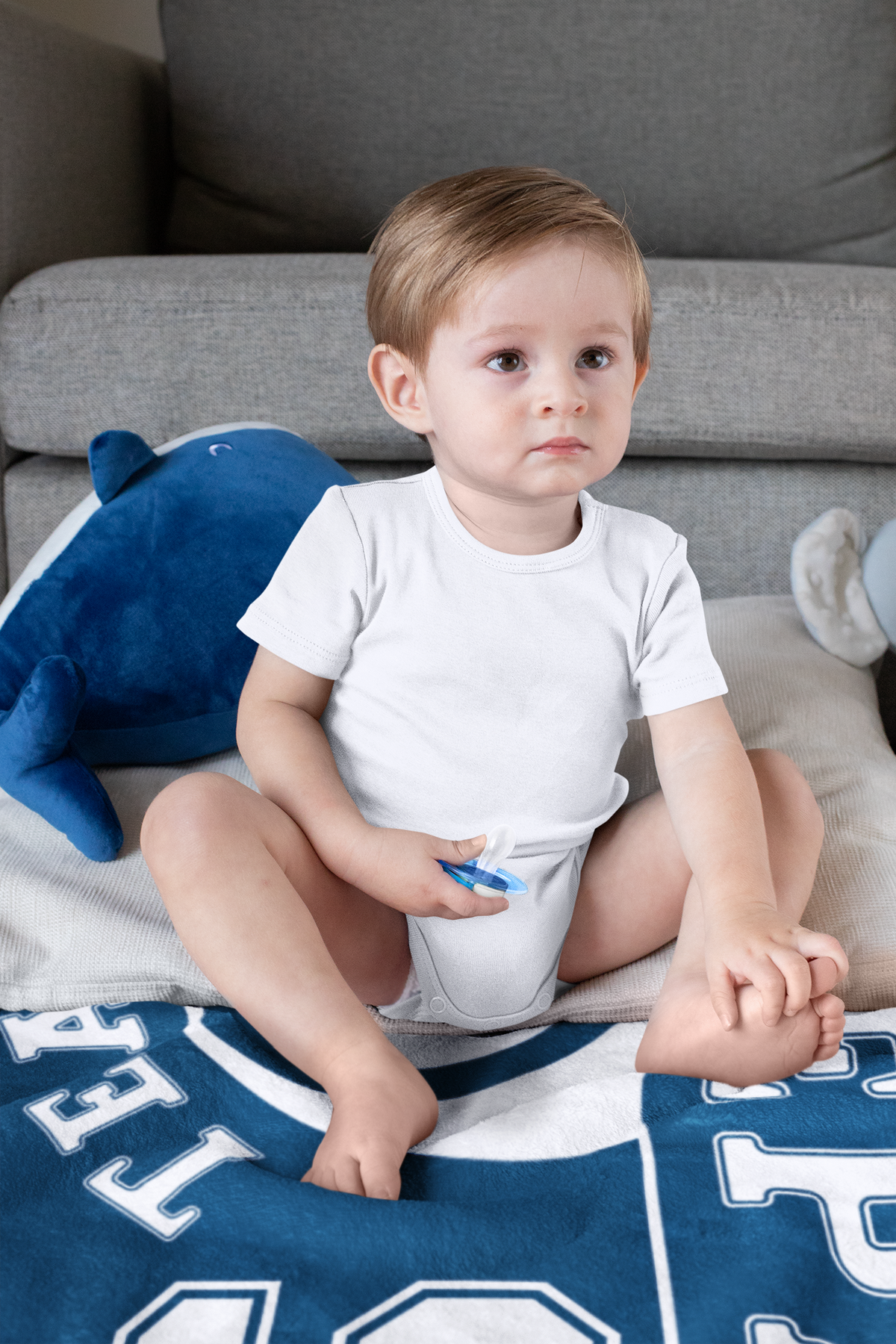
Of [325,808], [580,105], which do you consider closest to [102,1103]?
[325,808]

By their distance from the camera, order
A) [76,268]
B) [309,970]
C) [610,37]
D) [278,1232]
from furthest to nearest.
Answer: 1. [610,37]
2. [76,268]
3. [309,970]
4. [278,1232]

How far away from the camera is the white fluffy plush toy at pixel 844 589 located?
107cm

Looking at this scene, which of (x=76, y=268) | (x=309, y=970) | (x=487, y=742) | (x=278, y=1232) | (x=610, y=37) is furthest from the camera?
(x=610, y=37)

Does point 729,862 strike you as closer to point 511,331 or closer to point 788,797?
point 788,797

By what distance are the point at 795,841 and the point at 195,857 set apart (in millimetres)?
384

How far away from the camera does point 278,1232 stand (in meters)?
0.49

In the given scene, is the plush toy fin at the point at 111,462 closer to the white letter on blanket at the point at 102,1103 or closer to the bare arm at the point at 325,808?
the bare arm at the point at 325,808

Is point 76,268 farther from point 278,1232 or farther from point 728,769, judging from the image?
point 278,1232

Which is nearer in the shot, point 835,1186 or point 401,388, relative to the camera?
point 835,1186


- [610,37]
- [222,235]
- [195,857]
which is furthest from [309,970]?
[610,37]

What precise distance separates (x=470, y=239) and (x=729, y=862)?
40cm

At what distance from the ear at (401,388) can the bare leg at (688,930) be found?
1.02 ft

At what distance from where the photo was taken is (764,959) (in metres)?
0.59

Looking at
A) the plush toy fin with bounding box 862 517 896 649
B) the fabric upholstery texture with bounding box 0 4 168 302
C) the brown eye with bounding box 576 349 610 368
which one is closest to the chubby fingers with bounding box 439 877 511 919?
the brown eye with bounding box 576 349 610 368
